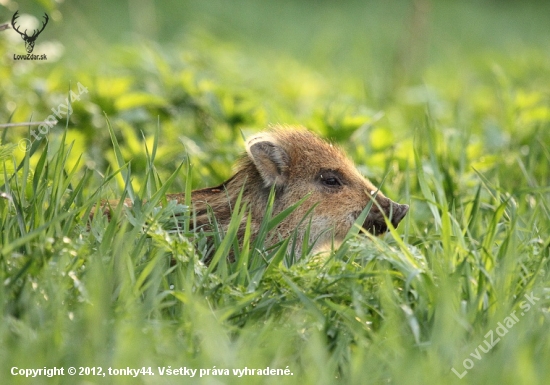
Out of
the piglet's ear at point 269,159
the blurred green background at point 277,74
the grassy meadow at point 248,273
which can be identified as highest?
the blurred green background at point 277,74

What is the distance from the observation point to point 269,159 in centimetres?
483

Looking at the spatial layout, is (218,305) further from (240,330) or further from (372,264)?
(372,264)

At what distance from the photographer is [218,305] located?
3.42m

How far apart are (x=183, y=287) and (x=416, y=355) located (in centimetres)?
107

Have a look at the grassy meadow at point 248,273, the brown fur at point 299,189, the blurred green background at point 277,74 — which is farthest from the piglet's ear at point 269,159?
the blurred green background at point 277,74

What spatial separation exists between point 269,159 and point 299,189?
0.88 ft

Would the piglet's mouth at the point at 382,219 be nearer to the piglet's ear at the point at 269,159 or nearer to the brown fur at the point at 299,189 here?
the brown fur at the point at 299,189

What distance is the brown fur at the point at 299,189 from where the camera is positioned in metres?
4.62

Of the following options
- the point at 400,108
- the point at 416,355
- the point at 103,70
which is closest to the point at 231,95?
the point at 103,70

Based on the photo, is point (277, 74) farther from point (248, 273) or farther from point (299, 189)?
point (248, 273)

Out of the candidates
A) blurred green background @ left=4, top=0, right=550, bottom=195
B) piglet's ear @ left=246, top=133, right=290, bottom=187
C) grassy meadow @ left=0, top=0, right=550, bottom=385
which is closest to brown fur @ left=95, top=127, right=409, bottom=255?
piglet's ear @ left=246, top=133, right=290, bottom=187

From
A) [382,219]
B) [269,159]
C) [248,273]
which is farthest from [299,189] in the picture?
[248,273]

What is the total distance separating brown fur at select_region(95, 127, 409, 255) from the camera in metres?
4.62

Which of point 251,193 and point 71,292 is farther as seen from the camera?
point 251,193
